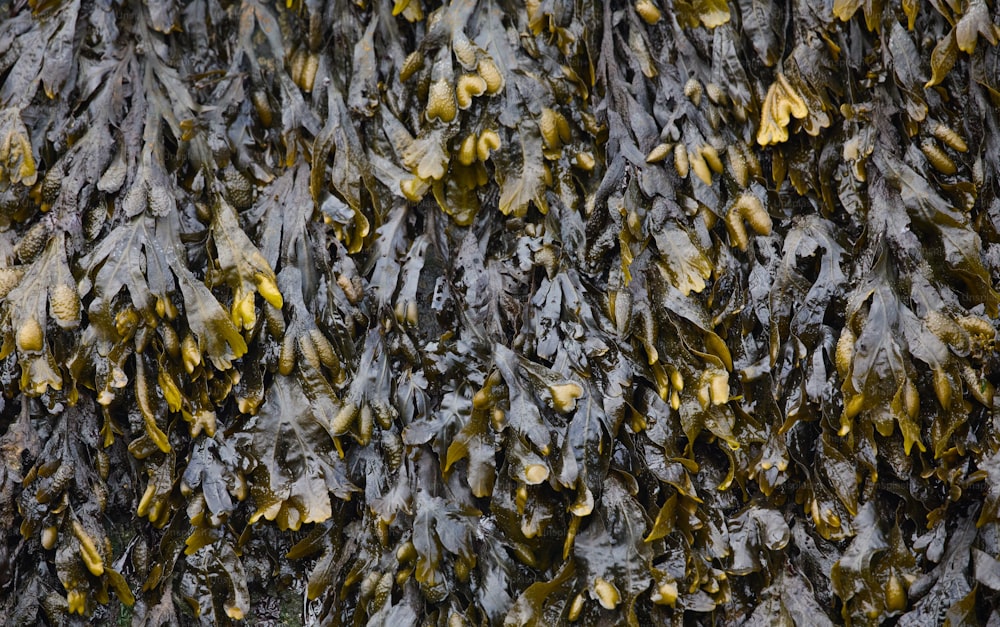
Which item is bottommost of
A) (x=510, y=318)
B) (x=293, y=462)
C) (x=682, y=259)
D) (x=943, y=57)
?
(x=293, y=462)

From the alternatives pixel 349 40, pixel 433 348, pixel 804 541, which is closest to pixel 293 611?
pixel 433 348

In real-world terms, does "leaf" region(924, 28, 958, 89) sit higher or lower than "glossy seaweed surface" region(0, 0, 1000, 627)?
higher

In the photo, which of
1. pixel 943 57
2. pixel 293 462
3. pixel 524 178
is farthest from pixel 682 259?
pixel 293 462

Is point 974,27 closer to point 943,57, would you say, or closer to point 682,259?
point 943,57

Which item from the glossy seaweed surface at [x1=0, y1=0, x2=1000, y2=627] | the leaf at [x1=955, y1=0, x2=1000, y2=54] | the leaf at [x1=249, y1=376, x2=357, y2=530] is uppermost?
the leaf at [x1=955, y1=0, x2=1000, y2=54]

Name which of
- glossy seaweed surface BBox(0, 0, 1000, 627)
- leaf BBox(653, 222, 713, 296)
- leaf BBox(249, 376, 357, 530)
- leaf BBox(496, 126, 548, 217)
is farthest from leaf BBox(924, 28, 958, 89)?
leaf BBox(249, 376, 357, 530)

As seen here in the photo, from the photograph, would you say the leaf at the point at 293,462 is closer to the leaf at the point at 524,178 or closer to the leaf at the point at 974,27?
the leaf at the point at 524,178

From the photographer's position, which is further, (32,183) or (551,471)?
(32,183)

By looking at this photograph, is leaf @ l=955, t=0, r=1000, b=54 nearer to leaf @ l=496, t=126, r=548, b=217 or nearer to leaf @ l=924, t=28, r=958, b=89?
leaf @ l=924, t=28, r=958, b=89

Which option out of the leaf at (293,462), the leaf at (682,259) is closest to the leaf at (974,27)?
the leaf at (682,259)

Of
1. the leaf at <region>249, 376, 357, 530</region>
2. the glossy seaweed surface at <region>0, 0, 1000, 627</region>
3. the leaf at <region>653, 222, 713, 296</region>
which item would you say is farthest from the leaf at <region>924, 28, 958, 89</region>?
the leaf at <region>249, 376, 357, 530</region>

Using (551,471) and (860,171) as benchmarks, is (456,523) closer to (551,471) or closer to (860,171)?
(551,471)
